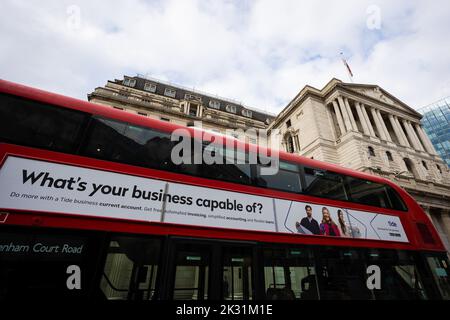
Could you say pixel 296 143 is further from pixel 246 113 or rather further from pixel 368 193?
pixel 368 193

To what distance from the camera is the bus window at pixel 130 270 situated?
290 cm

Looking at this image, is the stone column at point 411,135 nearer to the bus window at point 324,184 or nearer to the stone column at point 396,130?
the stone column at point 396,130

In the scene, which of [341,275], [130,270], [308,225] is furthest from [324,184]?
[130,270]

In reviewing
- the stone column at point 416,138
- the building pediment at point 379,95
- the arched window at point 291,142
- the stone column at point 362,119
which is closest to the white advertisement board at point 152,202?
the arched window at point 291,142

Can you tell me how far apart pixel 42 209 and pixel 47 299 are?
3.77 ft

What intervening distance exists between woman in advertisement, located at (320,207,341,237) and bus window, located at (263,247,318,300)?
81 centimetres

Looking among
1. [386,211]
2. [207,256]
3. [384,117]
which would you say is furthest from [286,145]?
[207,256]

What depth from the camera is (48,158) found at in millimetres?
3287

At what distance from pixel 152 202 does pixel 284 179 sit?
10.2 ft

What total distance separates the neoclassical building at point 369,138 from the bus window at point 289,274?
1918 cm

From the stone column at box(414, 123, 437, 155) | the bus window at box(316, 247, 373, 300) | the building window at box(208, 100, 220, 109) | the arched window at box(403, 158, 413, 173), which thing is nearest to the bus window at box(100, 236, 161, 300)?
the bus window at box(316, 247, 373, 300)

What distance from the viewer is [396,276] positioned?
4.81 m

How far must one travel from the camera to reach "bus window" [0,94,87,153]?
3.30 metres

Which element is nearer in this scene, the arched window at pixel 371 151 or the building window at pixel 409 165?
the arched window at pixel 371 151
